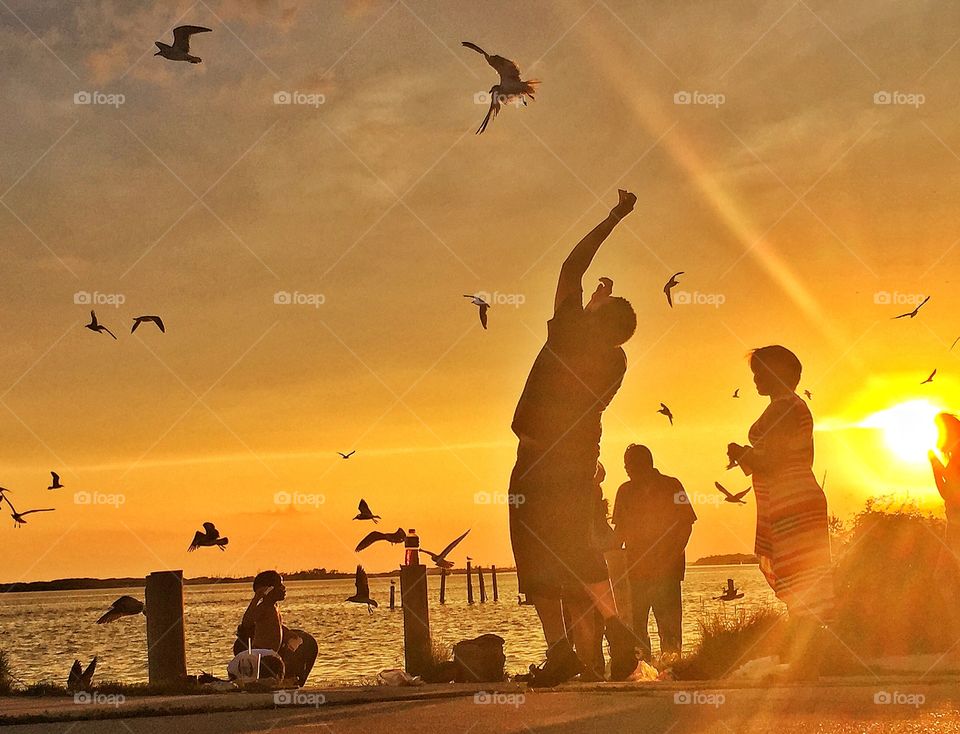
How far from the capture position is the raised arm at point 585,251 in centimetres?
755

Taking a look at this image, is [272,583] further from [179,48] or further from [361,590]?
[179,48]

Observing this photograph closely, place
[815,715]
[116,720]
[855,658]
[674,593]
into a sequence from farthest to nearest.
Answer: [674,593] < [855,658] < [116,720] < [815,715]

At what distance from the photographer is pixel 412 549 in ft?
43.0

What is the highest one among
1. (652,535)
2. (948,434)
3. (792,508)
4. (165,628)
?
(948,434)

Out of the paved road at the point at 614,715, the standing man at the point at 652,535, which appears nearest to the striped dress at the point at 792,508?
the paved road at the point at 614,715

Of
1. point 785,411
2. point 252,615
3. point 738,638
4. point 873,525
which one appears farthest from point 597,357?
point 873,525

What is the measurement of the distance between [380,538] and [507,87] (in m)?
6.37

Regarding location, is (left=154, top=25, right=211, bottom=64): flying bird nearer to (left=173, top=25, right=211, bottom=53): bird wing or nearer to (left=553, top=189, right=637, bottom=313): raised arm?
(left=173, top=25, right=211, bottom=53): bird wing

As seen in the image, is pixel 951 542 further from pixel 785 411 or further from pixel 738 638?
pixel 785 411

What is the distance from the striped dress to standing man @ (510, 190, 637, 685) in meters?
1.59

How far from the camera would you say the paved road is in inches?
242

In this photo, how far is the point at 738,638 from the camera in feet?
40.6

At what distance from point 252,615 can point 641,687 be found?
4.34m

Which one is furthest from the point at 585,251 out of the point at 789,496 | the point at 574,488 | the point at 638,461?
the point at 638,461
